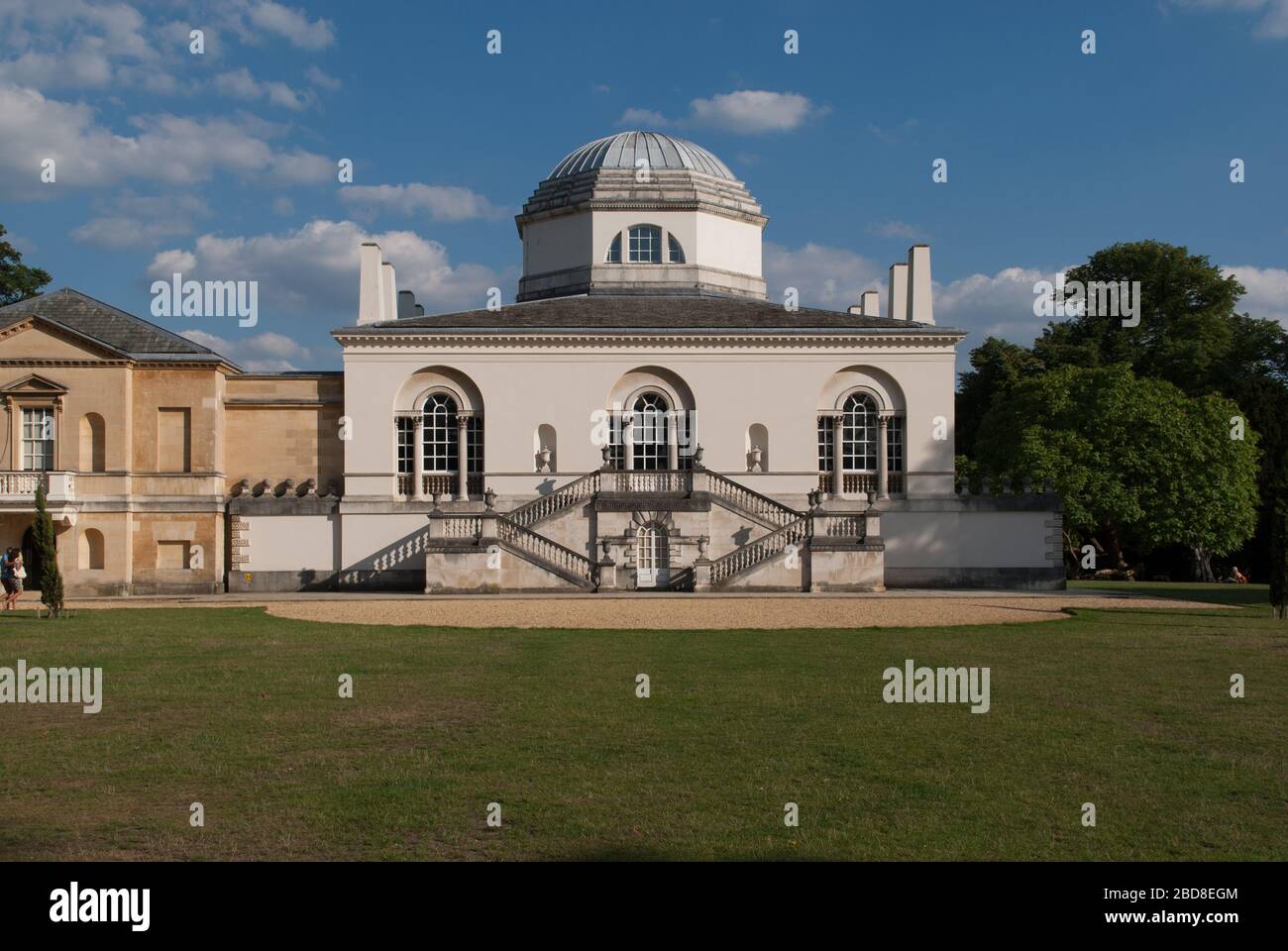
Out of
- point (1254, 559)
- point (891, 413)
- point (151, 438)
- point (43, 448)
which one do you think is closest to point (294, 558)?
point (151, 438)

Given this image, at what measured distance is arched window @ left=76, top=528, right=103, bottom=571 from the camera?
3975cm

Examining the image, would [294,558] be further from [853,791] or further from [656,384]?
[853,791]

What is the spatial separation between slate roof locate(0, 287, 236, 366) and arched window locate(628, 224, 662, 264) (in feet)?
53.8

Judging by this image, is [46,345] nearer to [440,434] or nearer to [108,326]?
[108,326]

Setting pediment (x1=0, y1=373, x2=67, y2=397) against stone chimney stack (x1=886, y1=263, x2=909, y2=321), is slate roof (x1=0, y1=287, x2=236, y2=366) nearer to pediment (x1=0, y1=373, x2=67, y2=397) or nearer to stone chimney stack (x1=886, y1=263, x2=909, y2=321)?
pediment (x1=0, y1=373, x2=67, y2=397)

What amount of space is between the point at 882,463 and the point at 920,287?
24.0ft

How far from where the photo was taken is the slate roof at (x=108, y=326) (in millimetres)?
40312

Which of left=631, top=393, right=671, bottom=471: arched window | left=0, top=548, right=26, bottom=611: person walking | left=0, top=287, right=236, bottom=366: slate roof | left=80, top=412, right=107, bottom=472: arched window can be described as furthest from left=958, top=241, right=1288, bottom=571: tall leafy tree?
left=0, top=548, right=26, bottom=611: person walking

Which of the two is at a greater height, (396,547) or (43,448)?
(43,448)

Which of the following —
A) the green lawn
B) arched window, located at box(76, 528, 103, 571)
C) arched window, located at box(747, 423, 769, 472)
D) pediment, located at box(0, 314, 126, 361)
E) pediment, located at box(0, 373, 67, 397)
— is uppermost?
pediment, located at box(0, 314, 126, 361)

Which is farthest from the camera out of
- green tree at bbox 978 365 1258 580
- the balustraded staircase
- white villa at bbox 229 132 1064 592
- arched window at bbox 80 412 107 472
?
green tree at bbox 978 365 1258 580

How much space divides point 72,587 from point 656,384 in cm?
2049

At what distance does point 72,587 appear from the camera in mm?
39531

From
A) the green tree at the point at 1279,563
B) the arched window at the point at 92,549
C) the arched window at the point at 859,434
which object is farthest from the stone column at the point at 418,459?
the green tree at the point at 1279,563
